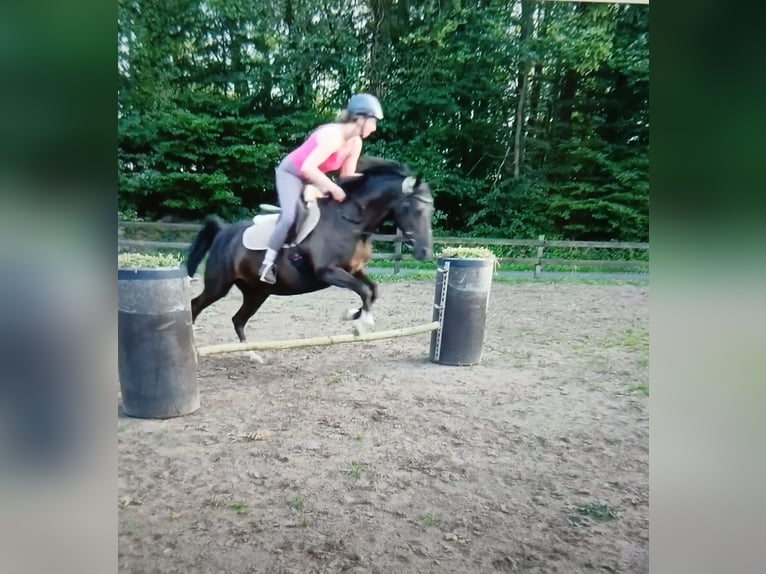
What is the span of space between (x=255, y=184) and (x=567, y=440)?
1405mm

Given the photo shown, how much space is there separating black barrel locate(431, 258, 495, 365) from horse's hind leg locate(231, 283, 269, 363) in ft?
2.04

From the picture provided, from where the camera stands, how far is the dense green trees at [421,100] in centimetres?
204

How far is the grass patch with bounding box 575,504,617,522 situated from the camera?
81.0 inches

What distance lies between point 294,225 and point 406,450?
33.9 inches

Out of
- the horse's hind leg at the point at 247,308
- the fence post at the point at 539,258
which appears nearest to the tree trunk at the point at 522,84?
the fence post at the point at 539,258

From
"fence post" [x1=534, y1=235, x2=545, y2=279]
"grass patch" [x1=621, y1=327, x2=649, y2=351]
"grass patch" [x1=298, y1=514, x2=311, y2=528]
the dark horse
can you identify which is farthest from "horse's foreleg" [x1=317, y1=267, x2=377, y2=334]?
"grass patch" [x1=621, y1=327, x2=649, y2=351]

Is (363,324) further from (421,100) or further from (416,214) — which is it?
(421,100)

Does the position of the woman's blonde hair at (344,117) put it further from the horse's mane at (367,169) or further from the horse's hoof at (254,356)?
the horse's hoof at (254,356)

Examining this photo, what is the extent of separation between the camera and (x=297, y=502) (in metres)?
1.97

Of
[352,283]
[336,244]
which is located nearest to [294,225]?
[336,244]

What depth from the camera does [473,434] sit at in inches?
82.4

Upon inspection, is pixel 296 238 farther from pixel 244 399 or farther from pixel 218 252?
pixel 244 399

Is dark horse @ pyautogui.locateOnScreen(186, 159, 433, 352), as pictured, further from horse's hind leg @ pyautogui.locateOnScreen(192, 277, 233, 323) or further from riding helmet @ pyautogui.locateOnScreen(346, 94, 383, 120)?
riding helmet @ pyautogui.locateOnScreen(346, 94, 383, 120)
